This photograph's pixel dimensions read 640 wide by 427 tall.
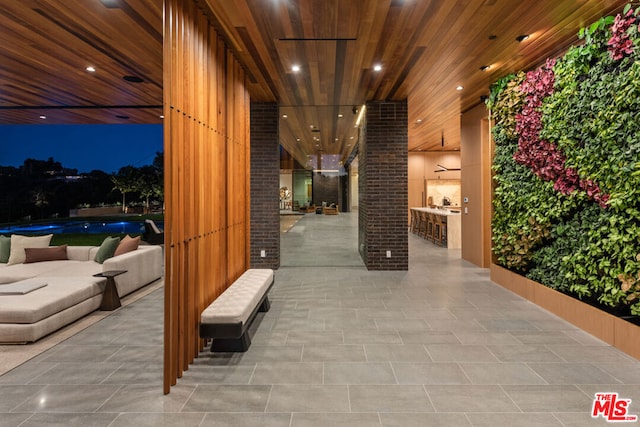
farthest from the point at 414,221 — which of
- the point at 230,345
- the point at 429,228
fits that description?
the point at 230,345

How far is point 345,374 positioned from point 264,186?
4803 mm

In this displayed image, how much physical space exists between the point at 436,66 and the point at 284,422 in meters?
4.71

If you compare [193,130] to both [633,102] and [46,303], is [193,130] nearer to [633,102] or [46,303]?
[46,303]

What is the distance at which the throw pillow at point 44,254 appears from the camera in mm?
5660

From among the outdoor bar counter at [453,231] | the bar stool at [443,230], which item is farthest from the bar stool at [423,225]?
the outdoor bar counter at [453,231]

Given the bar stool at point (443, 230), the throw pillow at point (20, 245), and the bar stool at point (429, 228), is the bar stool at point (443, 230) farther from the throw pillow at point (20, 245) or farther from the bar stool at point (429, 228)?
the throw pillow at point (20, 245)

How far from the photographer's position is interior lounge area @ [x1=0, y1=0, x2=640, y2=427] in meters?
2.57

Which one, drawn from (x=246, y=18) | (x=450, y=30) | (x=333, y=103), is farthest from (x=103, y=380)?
(x=333, y=103)

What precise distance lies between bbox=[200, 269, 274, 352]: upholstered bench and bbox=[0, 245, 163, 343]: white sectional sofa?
180 centimetres

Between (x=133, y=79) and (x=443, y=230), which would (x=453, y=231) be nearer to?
(x=443, y=230)

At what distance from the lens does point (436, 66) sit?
16.5 ft

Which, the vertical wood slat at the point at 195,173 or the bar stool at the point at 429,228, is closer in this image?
the vertical wood slat at the point at 195,173

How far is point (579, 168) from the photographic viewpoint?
383 centimetres

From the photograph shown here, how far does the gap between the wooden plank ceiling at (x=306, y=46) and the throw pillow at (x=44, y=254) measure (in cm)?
254
